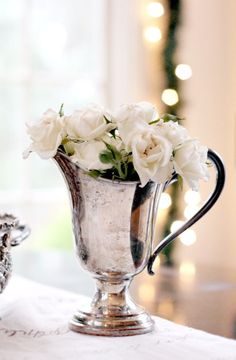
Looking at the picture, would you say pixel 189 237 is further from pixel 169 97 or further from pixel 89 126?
pixel 89 126

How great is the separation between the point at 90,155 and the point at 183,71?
2774mm

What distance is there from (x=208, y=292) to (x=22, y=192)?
232cm

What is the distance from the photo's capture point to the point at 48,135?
1.01 metres

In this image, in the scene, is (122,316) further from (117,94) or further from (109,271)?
(117,94)

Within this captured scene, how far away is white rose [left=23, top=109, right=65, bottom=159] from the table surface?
0.97 ft

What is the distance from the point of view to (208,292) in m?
1.34

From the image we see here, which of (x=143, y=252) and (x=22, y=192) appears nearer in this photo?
(x=143, y=252)

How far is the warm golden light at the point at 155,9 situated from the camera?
3676 millimetres

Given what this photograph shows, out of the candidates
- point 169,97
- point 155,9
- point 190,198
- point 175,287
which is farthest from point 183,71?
point 175,287

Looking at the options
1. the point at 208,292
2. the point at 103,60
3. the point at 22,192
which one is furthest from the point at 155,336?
the point at 103,60

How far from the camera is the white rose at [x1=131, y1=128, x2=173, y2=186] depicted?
95 centimetres

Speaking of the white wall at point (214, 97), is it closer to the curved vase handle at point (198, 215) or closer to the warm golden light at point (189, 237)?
the warm golden light at point (189, 237)

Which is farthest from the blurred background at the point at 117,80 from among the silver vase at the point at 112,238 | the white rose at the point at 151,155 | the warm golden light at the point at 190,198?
the white rose at the point at 151,155

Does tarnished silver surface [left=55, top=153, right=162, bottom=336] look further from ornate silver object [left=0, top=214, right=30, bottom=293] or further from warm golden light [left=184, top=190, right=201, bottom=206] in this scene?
warm golden light [left=184, top=190, right=201, bottom=206]
